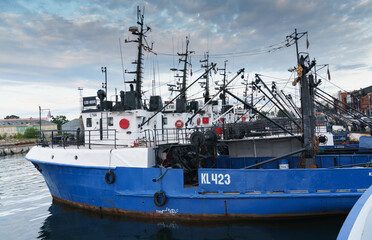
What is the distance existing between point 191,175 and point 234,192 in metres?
2.38

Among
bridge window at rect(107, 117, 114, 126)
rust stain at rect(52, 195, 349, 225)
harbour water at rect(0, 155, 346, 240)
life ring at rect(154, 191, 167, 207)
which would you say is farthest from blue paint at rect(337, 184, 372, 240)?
bridge window at rect(107, 117, 114, 126)

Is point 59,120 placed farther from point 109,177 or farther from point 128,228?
point 128,228

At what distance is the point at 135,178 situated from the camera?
9.35 metres

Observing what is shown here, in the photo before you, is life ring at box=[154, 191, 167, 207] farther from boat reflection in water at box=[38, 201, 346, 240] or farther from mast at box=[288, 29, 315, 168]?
mast at box=[288, 29, 315, 168]

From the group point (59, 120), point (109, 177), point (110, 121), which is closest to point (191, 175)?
point (109, 177)

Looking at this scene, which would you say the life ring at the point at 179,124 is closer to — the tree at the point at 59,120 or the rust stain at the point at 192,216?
the rust stain at the point at 192,216

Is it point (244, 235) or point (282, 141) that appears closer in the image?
point (244, 235)

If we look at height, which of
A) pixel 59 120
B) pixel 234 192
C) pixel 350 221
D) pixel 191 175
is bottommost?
pixel 234 192

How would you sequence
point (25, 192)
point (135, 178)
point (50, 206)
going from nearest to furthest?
point (135, 178) < point (50, 206) < point (25, 192)

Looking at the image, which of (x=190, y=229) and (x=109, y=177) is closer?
(x=190, y=229)

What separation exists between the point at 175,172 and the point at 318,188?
492 cm

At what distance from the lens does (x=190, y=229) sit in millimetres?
8648

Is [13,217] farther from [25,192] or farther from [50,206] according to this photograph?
[25,192]

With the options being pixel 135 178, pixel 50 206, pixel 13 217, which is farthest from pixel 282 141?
pixel 13 217
